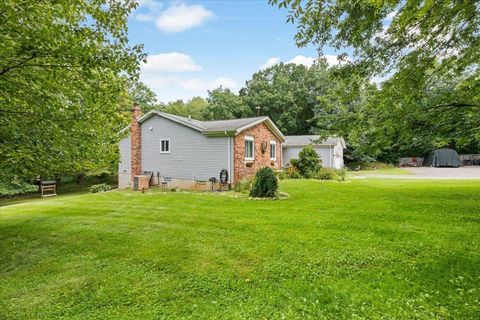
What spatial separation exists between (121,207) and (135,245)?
4.63 meters

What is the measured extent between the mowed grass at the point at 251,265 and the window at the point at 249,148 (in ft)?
27.9

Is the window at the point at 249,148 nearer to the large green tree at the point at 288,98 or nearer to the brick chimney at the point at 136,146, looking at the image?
the brick chimney at the point at 136,146

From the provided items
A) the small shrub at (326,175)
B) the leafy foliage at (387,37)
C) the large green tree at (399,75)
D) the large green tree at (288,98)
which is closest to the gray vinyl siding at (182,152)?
the small shrub at (326,175)

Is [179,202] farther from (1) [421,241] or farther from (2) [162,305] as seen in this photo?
(1) [421,241]

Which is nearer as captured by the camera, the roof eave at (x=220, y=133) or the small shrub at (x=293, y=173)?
the roof eave at (x=220, y=133)

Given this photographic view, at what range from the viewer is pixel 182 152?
669 inches

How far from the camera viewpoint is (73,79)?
5.63 metres

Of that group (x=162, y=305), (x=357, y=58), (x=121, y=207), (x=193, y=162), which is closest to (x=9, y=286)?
(x=162, y=305)

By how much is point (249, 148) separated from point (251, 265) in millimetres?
12550

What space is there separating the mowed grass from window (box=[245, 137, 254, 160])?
8.51 m

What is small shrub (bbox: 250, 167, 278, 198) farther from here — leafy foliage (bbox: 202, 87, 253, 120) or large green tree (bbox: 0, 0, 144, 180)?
leafy foliage (bbox: 202, 87, 253, 120)

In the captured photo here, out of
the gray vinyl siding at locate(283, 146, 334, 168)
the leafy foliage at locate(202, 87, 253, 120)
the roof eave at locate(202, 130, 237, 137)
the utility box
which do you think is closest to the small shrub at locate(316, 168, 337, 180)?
the roof eave at locate(202, 130, 237, 137)

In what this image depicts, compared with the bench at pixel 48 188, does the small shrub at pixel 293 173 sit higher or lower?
higher

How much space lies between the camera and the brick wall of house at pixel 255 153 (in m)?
15.4
